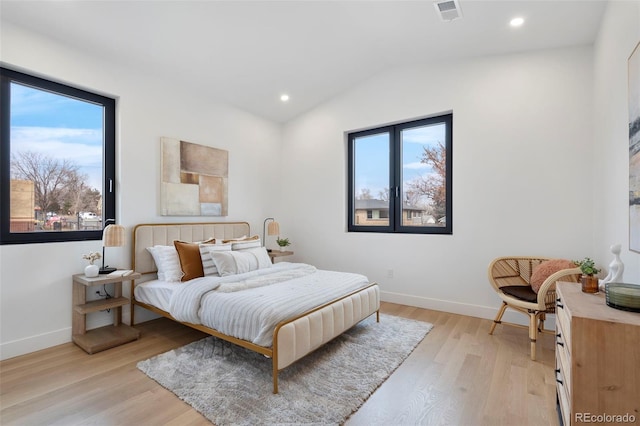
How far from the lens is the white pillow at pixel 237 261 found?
3.17 metres

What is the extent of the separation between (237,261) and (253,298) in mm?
949

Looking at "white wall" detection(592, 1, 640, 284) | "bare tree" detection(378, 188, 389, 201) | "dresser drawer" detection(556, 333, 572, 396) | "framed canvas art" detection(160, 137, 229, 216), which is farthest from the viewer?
"bare tree" detection(378, 188, 389, 201)

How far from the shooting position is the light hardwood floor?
71.3 inches

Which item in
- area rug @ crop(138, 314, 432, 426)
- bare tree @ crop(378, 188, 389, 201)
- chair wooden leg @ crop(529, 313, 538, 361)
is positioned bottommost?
area rug @ crop(138, 314, 432, 426)

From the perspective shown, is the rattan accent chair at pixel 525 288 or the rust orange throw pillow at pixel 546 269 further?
the rust orange throw pillow at pixel 546 269

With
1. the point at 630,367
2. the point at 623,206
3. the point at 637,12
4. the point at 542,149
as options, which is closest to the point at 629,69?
the point at 637,12

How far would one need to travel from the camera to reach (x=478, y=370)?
2.37 metres

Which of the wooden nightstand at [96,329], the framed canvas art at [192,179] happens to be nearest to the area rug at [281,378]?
the wooden nightstand at [96,329]

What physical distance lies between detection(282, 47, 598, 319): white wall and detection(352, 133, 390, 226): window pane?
22cm

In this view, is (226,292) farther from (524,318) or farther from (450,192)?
(524,318)

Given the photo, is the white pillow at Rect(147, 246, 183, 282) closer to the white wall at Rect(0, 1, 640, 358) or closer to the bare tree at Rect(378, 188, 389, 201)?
the white wall at Rect(0, 1, 640, 358)

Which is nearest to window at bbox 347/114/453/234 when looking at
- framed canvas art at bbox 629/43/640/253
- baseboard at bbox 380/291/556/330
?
baseboard at bbox 380/291/556/330

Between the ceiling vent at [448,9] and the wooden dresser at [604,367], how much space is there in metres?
2.65

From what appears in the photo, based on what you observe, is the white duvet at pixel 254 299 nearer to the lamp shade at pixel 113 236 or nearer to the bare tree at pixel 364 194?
the lamp shade at pixel 113 236
